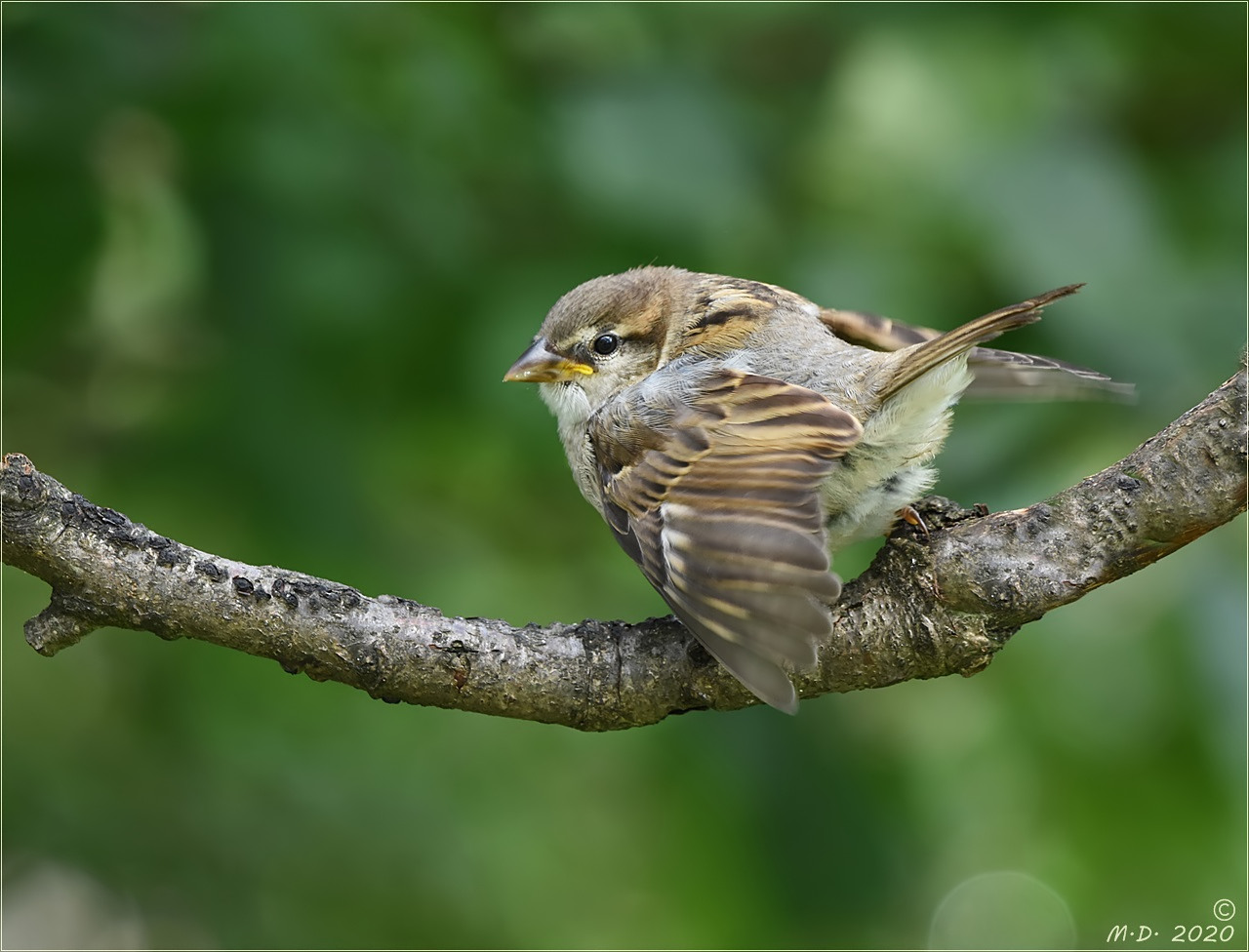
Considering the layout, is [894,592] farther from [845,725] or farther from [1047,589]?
[845,725]

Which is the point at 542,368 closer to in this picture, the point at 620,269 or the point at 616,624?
the point at 620,269

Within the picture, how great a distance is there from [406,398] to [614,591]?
95 cm

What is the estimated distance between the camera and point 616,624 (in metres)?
2.89

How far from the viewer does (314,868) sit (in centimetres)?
480

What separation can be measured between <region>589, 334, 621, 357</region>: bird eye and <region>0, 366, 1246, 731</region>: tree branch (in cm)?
148

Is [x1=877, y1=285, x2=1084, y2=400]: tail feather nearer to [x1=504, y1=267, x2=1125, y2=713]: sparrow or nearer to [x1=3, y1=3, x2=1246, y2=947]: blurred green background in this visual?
[x1=504, y1=267, x2=1125, y2=713]: sparrow

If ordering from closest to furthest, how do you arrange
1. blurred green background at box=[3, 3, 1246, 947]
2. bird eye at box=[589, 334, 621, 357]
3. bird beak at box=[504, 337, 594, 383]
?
1. blurred green background at box=[3, 3, 1246, 947]
2. bird beak at box=[504, 337, 594, 383]
3. bird eye at box=[589, 334, 621, 357]

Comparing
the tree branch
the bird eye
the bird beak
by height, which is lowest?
the tree branch

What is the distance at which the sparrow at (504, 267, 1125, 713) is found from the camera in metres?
2.74

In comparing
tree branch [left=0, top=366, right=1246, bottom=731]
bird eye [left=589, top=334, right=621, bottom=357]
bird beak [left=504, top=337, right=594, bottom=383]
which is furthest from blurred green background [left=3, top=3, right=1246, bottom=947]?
tree branch [left=0, top=366, right=1246, bottom=731]

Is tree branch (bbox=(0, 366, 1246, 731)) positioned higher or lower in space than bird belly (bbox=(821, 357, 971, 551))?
lower

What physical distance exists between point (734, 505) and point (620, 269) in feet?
3.46

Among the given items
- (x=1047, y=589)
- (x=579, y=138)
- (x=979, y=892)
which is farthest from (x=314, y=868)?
(x=1047, y=589)

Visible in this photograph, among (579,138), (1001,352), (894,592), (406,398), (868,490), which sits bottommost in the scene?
(894,592)
